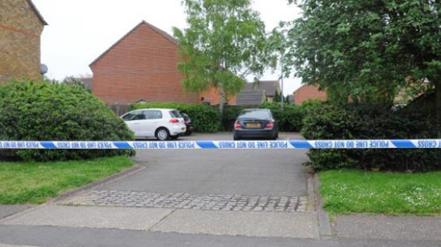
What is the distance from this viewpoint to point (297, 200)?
855 centimetres

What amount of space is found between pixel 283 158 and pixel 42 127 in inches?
257

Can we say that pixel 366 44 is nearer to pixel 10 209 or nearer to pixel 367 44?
pixel 367 44

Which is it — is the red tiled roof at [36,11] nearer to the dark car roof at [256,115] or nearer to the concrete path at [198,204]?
the dark car roof at [256,115]

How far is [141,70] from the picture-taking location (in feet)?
131

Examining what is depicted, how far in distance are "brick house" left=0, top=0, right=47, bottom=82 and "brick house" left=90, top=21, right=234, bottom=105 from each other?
50.9ft

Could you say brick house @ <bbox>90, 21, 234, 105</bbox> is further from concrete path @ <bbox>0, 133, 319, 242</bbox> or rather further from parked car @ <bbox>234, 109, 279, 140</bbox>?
concrete path @ <bbox>0, 133, 319, 242</bbox>

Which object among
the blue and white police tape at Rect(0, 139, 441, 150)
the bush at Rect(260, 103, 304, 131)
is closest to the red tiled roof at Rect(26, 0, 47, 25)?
the bush at Rect(260, 103, 304, 131)

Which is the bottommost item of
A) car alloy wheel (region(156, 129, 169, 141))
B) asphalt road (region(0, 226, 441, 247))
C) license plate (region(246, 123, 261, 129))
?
asphalt road (region(0, 226, 441, 247))

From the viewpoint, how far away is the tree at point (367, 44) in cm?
938

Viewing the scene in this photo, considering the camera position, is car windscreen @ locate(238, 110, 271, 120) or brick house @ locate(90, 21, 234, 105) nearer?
car windscreen @ locate(238, 110, 271, 120)

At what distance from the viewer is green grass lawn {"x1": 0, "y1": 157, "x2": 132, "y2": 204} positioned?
28.7 feet

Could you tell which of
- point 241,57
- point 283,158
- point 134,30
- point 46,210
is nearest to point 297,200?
point 46,210

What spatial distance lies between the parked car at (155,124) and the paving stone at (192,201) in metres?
14.4

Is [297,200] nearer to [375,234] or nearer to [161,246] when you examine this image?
[375,234]
